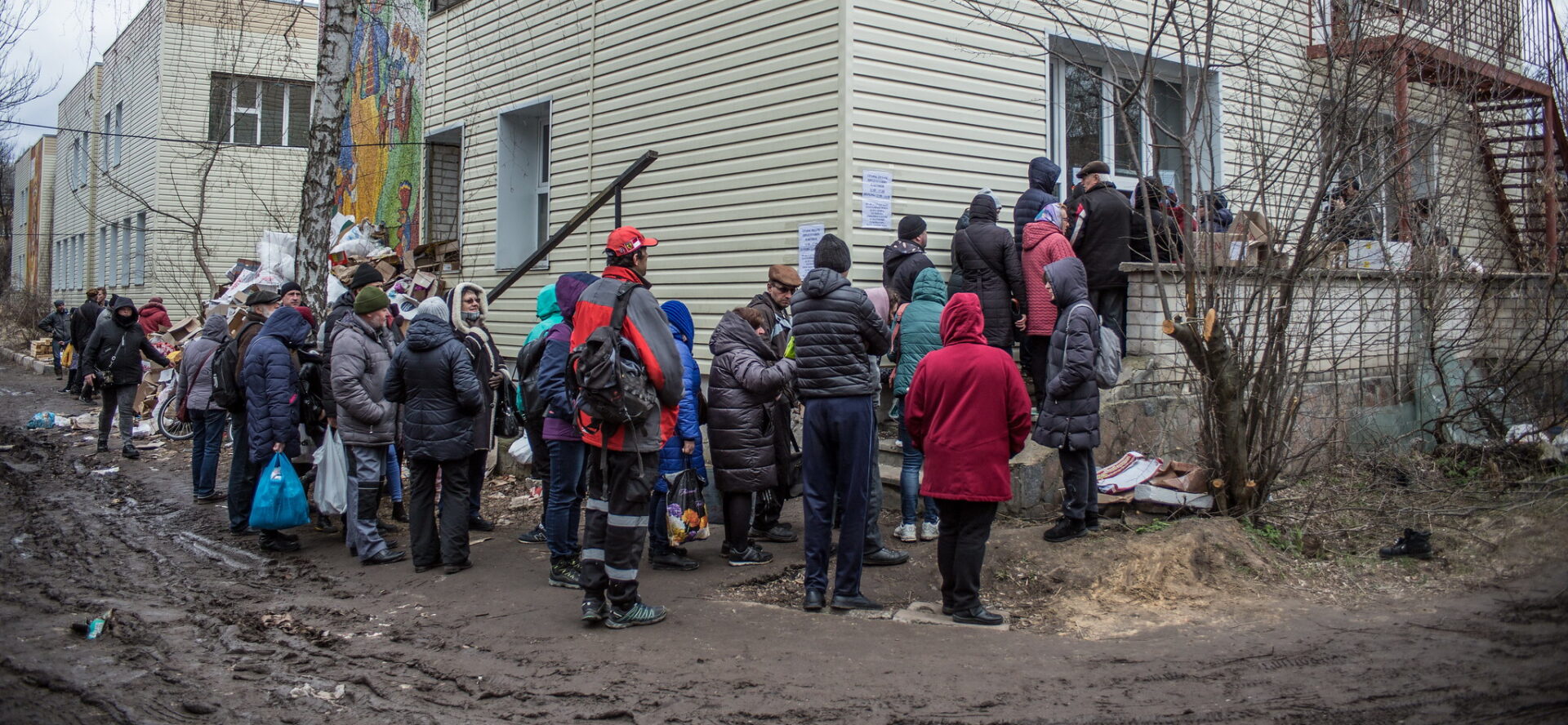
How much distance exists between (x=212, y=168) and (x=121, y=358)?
13695 millimetres

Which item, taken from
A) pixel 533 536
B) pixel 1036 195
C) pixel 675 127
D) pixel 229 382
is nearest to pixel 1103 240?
pixel 1036 195

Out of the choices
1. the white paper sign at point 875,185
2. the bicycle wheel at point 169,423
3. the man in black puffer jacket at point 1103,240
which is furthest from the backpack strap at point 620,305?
the bicycle wheel at point 169,423

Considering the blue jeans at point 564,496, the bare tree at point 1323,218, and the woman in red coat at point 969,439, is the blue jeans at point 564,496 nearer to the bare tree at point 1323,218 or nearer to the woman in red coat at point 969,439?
the woman in red coat at point 969,439

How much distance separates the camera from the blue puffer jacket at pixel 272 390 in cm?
806

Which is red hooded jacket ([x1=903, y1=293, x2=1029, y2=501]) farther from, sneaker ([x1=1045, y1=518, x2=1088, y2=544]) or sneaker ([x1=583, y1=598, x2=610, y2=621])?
sneaker ([x1=583, y1=598, x2=610, y2=621])

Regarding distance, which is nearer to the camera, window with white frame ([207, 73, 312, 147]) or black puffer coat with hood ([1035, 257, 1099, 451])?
black puffer coat with hood ([1035, 257, 1099, 451])

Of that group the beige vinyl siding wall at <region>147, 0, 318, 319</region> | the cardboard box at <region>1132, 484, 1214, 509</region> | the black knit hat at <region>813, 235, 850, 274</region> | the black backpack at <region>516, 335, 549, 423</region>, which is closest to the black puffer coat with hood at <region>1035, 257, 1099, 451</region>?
the cardboard box at <region>1132, 484, 1214, 509</region>

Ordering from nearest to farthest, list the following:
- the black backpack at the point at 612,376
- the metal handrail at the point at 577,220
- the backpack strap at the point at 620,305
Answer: the black backpack at the point at 612,376
the backpack strap at the point at 620,305
the metal handrail at the point at 577,220

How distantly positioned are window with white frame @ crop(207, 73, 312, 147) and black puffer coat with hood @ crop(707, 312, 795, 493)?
22.6 metres

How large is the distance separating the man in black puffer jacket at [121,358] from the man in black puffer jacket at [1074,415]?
1115 centimetres

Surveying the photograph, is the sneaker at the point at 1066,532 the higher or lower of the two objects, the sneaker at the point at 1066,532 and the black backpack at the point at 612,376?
the lower

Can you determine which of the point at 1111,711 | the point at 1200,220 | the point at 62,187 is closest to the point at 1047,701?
the point at 1111,711

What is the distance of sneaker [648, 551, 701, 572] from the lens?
23.7ft

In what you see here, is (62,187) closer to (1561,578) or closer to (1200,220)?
(1200,220)
